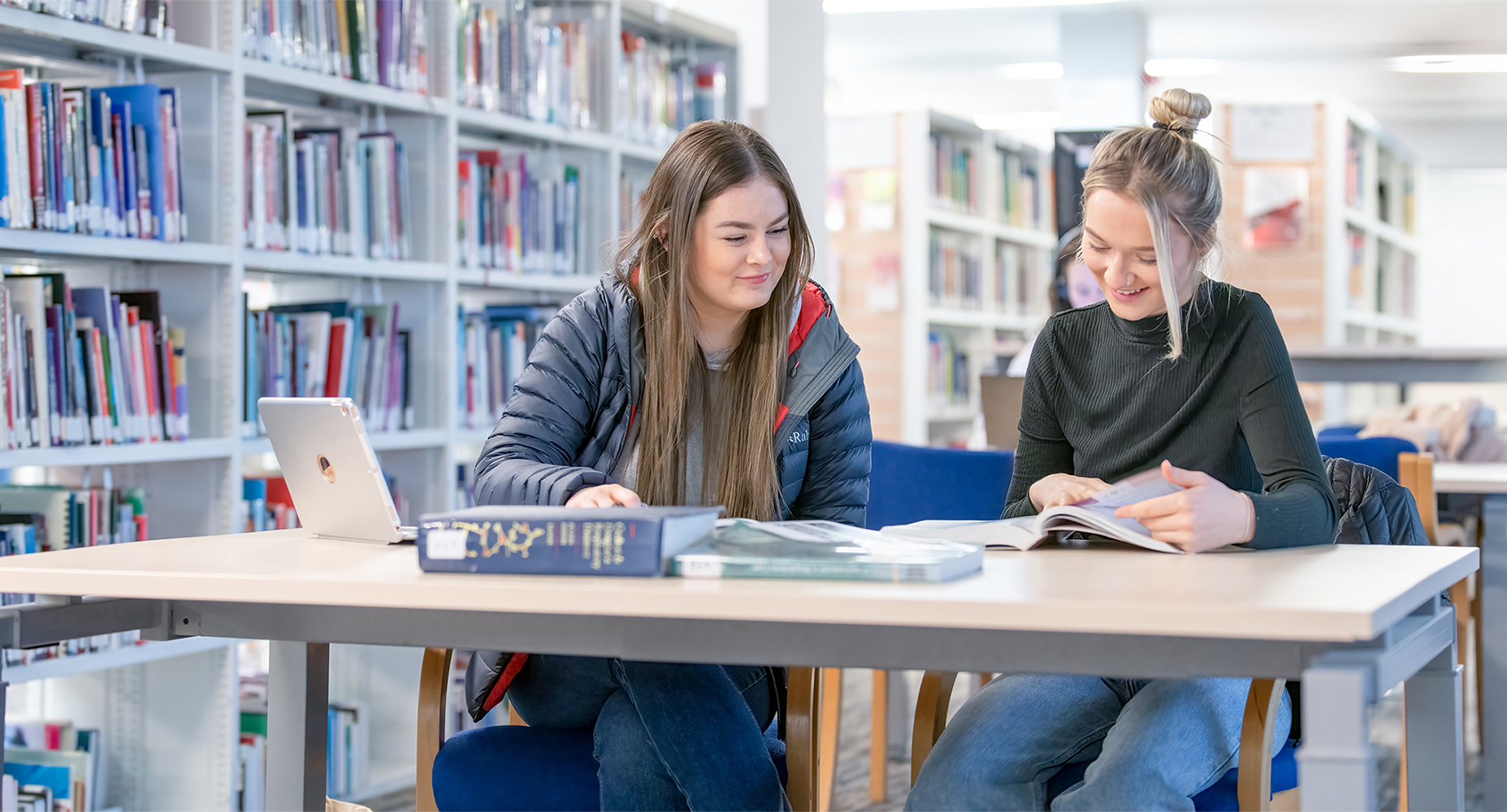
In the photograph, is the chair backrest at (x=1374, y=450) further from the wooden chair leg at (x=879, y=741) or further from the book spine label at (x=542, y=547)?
the book spine label at (x=542, y=547)

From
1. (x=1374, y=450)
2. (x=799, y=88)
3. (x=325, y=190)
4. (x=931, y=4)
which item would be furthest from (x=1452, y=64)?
(x=325, y=190)

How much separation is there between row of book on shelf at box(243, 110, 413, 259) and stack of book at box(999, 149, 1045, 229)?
397cm

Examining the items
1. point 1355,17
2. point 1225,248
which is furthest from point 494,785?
point 1355,17

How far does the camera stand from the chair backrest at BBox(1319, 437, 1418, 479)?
2021 mm

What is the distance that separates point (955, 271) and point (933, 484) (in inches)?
157

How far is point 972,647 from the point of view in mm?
972

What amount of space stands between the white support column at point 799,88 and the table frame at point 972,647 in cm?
257

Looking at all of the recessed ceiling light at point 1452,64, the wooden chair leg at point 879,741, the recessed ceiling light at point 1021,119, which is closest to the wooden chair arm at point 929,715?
the wooden chair leg at point 879,741

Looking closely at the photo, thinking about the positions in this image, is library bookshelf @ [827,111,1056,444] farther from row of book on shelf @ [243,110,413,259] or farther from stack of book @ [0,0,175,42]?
stack of book @ [0,0,175,42]

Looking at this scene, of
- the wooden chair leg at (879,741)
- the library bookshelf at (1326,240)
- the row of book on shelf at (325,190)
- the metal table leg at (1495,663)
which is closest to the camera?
the metal table leg at (1495,663)

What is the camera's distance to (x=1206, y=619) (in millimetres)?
887

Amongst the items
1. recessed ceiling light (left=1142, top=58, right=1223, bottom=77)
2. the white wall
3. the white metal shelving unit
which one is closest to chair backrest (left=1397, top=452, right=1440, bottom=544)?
the white metal shelving unit

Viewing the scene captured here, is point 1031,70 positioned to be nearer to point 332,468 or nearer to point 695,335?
point 695,335

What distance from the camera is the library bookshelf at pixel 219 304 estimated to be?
245 cm
